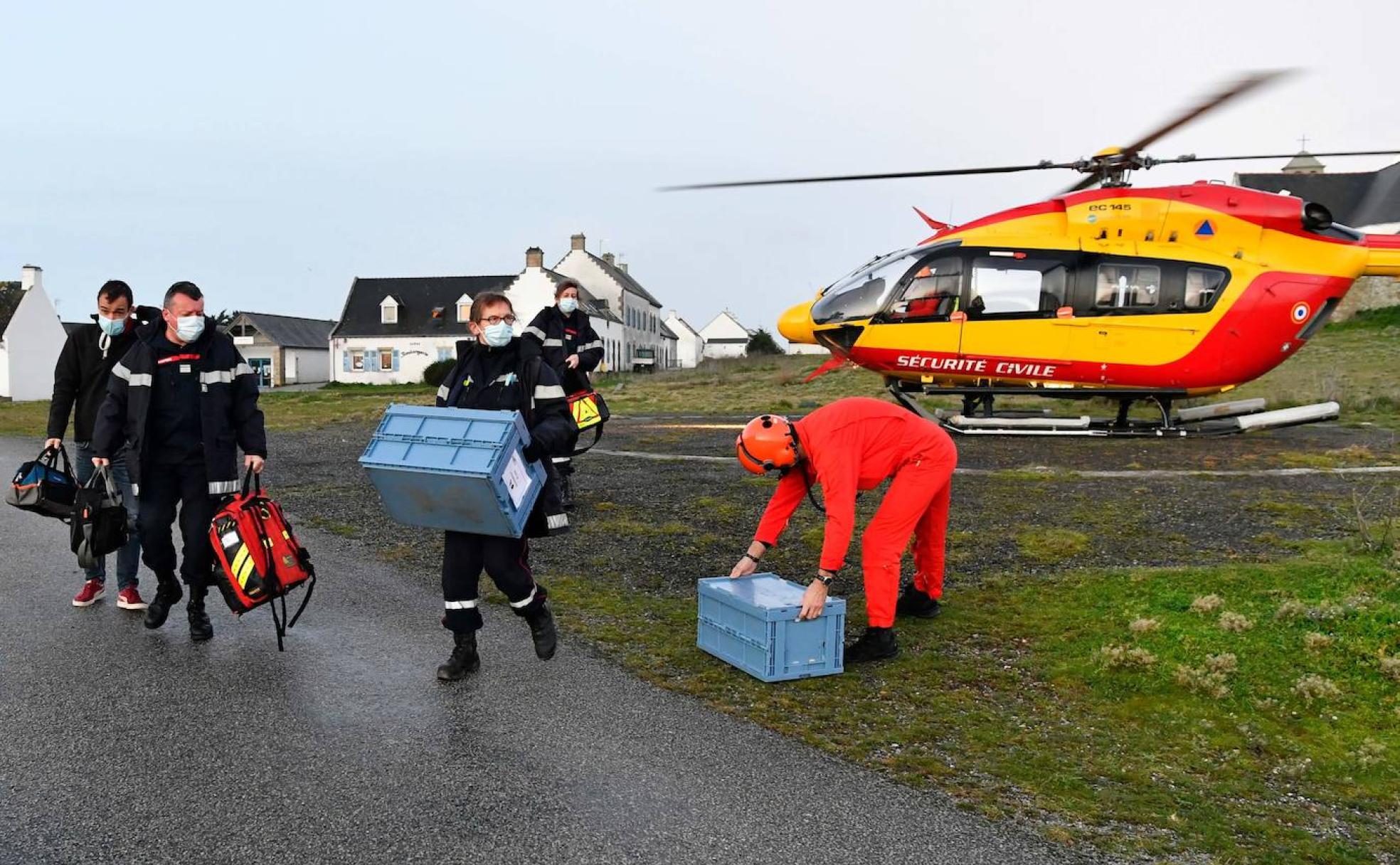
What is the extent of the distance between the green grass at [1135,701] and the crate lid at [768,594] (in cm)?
41

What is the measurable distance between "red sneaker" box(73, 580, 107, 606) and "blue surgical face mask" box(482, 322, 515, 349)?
3.67 metres

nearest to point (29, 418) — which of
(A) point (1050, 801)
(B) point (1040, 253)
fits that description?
(B) point (1040, 253)

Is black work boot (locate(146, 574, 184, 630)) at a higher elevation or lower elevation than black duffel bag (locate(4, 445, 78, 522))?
lower

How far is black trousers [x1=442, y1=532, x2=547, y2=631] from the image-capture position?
538cm

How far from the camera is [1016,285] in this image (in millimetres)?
14055

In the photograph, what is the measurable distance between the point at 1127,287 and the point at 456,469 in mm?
11709

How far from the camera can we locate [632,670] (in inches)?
221

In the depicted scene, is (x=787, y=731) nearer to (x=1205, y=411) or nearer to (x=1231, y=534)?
(x=1231, y=534)

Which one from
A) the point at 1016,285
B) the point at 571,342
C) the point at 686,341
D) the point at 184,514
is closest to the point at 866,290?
the point at 1016,285

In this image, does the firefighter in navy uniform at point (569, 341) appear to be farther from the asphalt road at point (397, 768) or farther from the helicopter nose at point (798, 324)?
the helicopter nose at point (798, 324)

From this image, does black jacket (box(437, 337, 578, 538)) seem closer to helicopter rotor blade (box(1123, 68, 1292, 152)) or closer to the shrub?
helicopter rotor blade (box(1123, 68, 1292, 152))

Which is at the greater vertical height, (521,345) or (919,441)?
(521,345)

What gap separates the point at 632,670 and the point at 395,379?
187 feet

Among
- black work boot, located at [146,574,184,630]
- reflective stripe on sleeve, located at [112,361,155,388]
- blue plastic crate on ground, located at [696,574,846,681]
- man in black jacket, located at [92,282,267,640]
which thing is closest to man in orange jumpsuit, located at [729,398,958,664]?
blue plastic crate on ground, located at [696,574,846,681]
